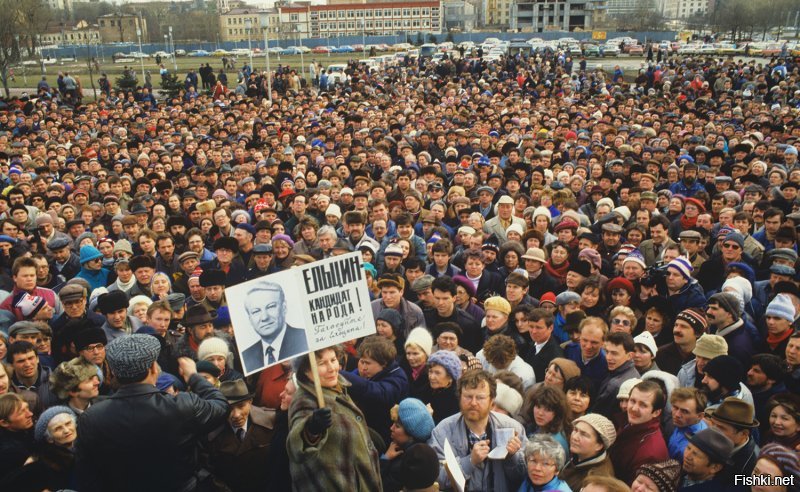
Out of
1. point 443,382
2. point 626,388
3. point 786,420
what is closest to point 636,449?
point 626,388

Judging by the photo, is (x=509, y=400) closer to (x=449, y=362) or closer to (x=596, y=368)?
(x=449, y=362)

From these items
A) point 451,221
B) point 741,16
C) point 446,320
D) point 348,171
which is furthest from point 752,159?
point 741,16

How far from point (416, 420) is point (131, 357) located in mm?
1679

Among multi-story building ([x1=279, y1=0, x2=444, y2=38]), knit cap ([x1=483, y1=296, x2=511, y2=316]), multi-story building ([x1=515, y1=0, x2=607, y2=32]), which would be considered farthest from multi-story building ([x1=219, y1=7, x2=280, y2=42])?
knit cap ([x1=483, y1=296, x2=511, y2=316])

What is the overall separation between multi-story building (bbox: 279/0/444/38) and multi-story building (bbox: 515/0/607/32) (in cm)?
1702

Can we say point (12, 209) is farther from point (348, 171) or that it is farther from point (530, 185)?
point (530, 185)

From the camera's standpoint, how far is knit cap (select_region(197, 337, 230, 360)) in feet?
14.6

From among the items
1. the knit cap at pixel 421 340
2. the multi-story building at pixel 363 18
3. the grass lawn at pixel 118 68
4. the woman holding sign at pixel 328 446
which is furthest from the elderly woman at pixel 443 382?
the multi-story building at pixel 363 18

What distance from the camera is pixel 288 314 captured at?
138 inches

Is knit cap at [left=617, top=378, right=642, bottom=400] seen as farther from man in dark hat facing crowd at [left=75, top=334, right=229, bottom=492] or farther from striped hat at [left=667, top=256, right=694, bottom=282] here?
man in dark hat facing crowd at [left=75, top=334, right=229, bottom=492]

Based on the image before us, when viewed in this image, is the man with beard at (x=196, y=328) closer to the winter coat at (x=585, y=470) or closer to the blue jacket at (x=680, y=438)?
the winter coat at (x=585, y=470)

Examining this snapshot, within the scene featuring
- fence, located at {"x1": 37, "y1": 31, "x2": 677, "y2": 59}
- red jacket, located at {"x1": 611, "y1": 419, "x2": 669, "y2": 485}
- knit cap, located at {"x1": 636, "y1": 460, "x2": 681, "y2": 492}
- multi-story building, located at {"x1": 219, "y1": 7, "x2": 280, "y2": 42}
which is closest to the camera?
knit cap, located at {"x1": 636, "y1": 460, "x2": 681, "y2": 492}

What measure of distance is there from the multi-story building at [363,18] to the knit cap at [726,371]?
11394cm

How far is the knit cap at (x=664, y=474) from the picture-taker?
3348mm
